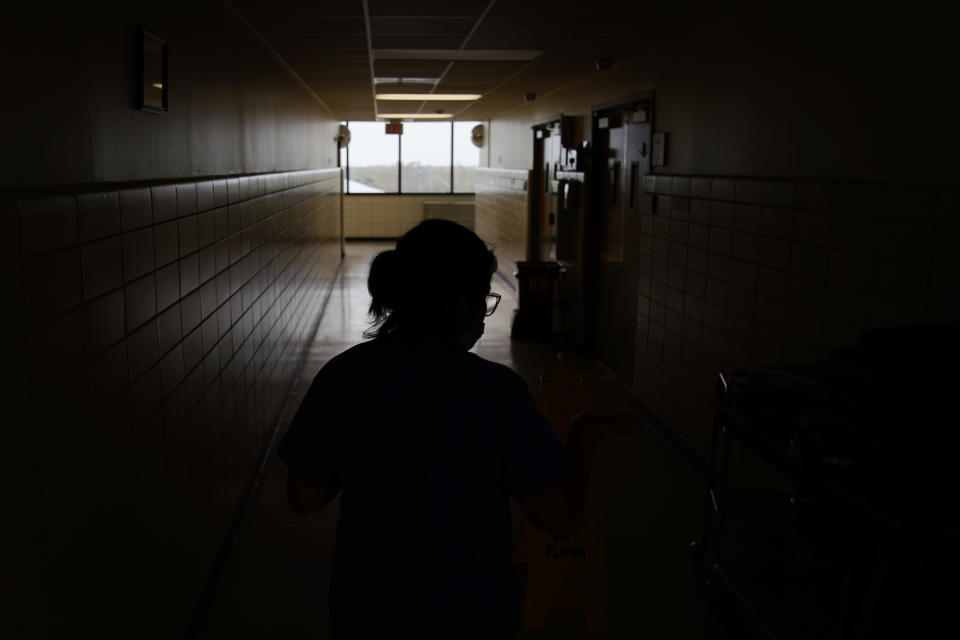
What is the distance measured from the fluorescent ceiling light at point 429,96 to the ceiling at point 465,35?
131cm

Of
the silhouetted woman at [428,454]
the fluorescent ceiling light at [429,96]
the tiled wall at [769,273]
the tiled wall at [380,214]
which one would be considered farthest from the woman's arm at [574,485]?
the tiled wall at [380,214]

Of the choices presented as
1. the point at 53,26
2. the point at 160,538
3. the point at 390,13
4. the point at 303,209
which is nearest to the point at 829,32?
the point at 390,13

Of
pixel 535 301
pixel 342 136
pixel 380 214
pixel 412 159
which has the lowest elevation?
pixel 535 301

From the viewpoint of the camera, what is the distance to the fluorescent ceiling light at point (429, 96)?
8875mm

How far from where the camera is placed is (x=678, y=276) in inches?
184

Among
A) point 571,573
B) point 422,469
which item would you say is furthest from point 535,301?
point 422,469

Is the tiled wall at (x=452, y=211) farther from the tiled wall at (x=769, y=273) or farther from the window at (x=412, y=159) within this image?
the tiled wall at (x=769, y=273)

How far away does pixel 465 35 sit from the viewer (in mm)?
4863

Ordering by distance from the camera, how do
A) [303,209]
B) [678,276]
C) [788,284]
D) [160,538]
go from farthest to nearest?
[303,209]
[678,276]
[788,284]
[160,538]

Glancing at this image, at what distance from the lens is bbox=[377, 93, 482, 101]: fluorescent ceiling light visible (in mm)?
8875

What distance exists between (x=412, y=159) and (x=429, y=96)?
22.7 feet

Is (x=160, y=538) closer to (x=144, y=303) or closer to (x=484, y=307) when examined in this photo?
(x=144, y=303)

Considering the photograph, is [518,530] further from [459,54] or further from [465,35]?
[459,54]

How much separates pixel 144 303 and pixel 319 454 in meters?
1.05
